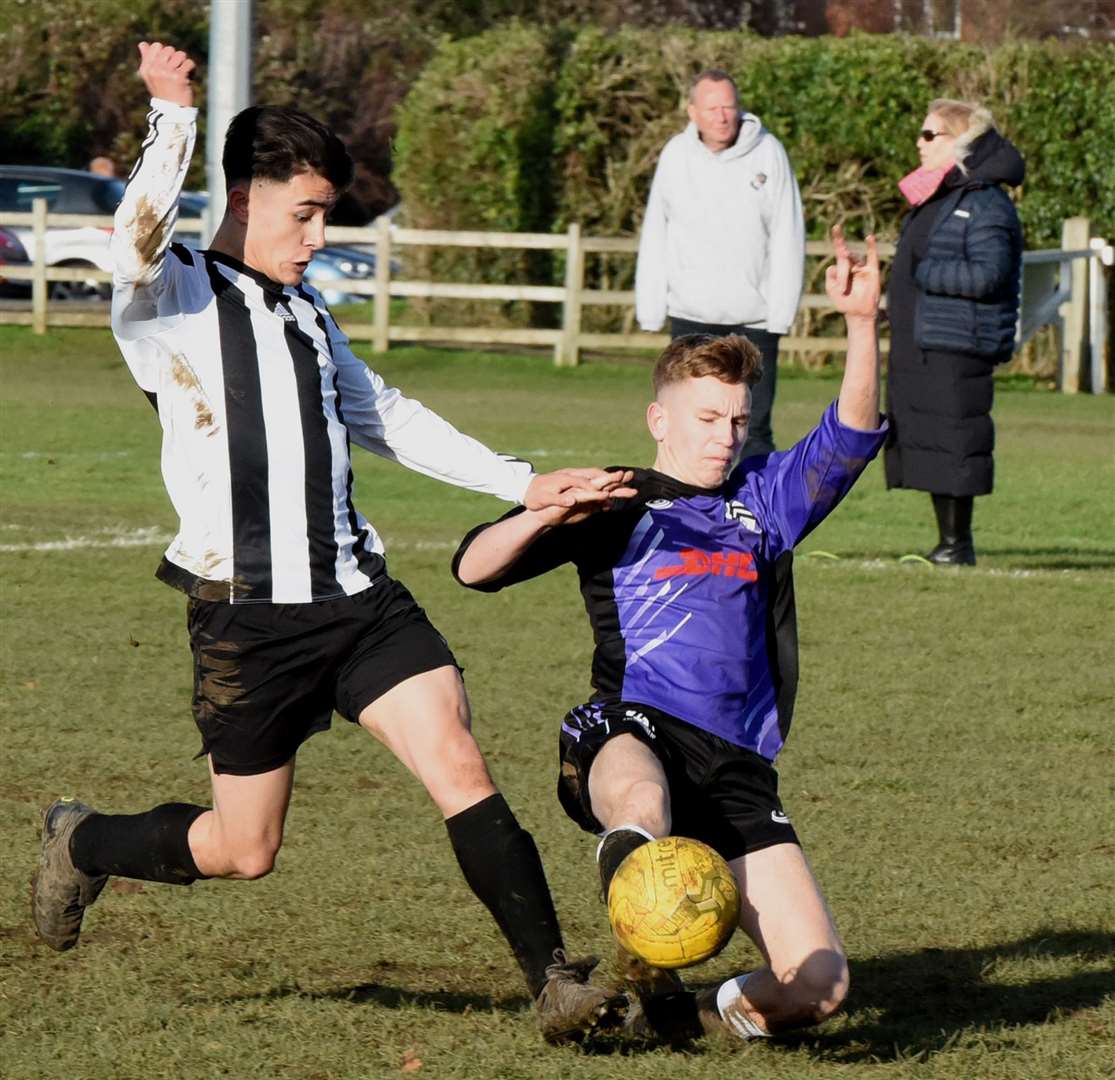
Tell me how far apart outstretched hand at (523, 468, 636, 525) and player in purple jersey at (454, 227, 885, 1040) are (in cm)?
2

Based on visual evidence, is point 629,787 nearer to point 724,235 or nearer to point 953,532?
point 953,532

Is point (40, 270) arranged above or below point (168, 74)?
below

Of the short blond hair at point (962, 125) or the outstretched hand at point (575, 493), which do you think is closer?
the outstretched hand at point (575, 493)

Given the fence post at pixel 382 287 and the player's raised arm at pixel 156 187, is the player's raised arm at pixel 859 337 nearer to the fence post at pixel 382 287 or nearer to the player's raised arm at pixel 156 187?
the player's raised arm at pixel 156 187

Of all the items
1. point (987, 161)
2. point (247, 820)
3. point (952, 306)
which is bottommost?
point (247, 820)

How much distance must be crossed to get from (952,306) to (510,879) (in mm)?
6545

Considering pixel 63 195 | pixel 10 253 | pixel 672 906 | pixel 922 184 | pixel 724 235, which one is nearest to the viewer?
pixel 672 906

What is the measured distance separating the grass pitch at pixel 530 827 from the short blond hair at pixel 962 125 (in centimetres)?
204

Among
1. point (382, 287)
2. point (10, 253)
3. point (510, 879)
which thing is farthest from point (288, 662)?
point (10, 253)

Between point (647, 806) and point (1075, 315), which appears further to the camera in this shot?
point (1075, 315)

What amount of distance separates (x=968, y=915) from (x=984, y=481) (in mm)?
5155

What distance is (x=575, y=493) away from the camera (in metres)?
4.17

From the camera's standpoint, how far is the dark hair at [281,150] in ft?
14.6

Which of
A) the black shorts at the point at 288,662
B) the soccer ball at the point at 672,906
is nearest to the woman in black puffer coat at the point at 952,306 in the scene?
the black shorts at the point at 288,662
